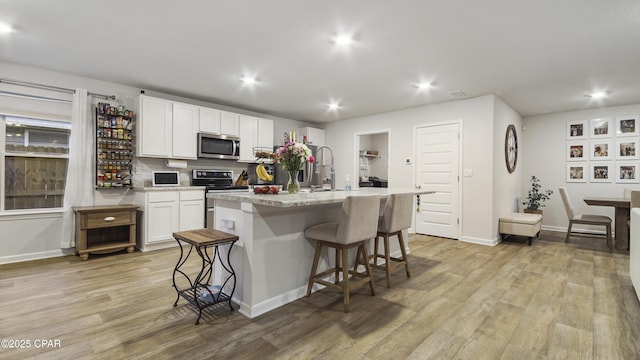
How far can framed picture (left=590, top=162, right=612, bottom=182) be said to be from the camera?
5465 mm

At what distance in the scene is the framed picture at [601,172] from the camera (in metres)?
5.46

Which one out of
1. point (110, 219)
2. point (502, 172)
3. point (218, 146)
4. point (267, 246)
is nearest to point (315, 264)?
point (267, 246)

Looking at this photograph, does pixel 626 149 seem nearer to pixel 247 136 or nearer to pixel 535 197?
pixel 535 197

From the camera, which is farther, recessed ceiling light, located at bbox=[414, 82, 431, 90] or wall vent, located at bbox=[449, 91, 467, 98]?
wall vent, located at bbox=[449, 91, 467, 98]

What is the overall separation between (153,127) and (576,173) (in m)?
7.59

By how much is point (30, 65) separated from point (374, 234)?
15.0 feet

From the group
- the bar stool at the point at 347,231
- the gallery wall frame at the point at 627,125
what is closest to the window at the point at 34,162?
the bar stool at the point at 347,231

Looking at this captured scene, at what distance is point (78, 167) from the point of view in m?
3.92

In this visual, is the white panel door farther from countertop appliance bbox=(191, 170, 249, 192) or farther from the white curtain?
the white curtain

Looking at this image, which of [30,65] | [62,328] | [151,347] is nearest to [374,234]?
[151,347]

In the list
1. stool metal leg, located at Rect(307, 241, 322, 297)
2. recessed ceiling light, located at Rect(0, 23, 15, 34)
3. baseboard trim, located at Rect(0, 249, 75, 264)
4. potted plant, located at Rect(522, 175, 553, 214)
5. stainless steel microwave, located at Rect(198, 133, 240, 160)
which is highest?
recessed ceiling light, located at Rect(0, 23, 15, 34)

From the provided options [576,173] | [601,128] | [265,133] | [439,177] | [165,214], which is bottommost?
[165,214]

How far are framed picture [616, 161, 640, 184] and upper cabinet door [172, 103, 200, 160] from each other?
24.4ft

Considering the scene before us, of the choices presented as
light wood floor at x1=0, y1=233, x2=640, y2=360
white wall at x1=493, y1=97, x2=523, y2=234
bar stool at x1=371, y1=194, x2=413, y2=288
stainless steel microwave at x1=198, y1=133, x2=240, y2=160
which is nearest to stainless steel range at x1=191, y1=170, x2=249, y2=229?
stainless steel microwave at x1=198, y1=133, x2=240, y2=160
